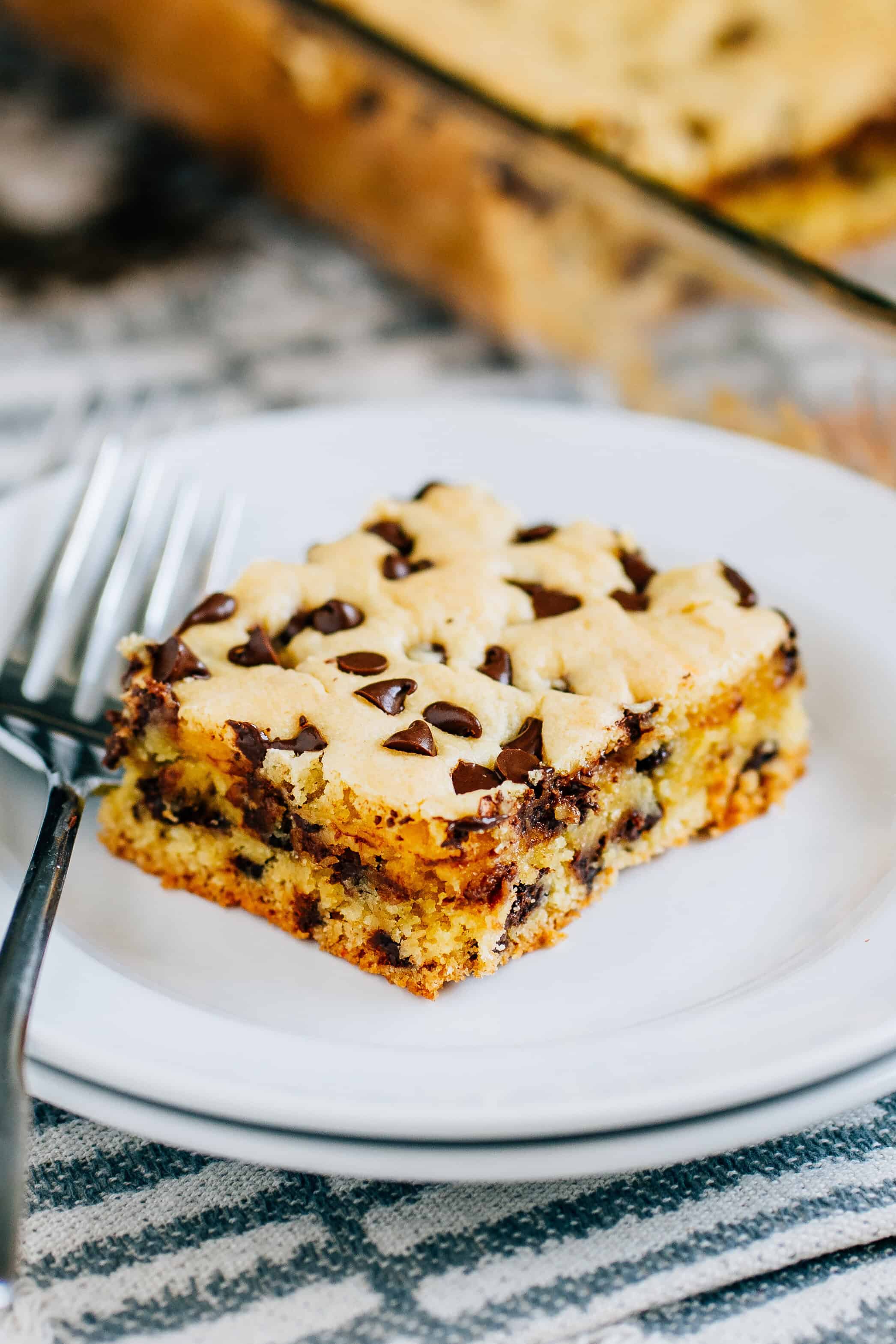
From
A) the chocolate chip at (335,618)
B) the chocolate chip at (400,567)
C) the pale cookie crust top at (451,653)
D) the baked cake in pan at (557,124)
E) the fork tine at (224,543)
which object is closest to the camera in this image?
the pale cookie crust top at (451,653)

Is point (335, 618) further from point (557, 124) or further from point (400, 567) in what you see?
point (557, 124)

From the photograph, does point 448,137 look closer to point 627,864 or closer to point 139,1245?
point 627,864

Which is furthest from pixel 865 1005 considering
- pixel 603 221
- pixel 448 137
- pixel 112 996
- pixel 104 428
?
pixel 448 137

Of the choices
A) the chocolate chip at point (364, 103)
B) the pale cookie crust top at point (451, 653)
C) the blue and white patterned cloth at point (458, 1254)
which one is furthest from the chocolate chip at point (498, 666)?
the chocolate chip at point (364, 103)

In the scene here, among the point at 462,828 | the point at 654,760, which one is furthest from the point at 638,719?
the point at 462,828

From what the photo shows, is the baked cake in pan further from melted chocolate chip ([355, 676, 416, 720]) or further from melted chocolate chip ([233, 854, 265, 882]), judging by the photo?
melted chocolate chip ([233, 854, 265, 882])

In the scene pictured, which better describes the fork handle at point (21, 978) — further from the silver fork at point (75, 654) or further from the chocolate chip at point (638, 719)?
the chocolate chip at point (638, 719)
